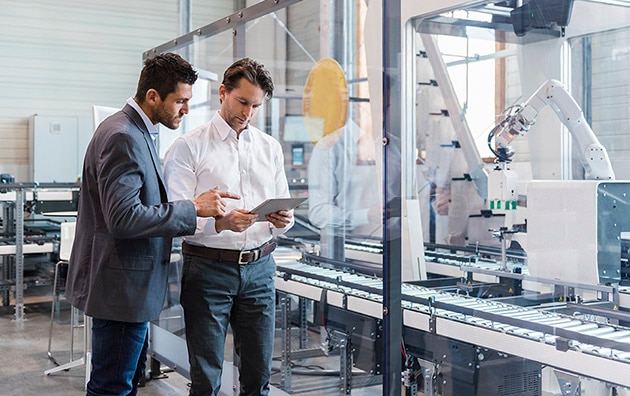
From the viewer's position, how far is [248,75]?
2.51 m

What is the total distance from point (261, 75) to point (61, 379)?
3011 millimetres

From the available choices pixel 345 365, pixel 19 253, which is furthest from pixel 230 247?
pixel 19 253

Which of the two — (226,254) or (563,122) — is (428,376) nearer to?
(226,254)

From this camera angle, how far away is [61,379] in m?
4.68

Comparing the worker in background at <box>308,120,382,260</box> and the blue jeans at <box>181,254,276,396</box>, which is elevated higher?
the worker in background at <box>308,120,382,260</box>

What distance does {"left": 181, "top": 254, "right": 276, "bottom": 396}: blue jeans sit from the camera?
2516 mm

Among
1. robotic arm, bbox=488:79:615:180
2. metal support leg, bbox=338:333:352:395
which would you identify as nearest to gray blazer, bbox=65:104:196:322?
metal support leg, bbox=338:333:352:395

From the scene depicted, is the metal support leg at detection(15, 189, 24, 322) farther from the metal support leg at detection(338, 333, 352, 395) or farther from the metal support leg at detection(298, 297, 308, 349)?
the metal support leg at detection(338, 333, 352, 395)

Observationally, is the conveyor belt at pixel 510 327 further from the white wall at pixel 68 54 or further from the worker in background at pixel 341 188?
the white wall at pixel 68 54

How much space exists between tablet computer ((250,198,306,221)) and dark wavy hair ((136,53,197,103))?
1.51 feet

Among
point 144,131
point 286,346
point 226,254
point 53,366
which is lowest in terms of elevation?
point 53,366

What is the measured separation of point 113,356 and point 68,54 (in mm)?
8331

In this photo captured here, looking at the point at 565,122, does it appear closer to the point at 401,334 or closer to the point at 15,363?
the point at 401,334

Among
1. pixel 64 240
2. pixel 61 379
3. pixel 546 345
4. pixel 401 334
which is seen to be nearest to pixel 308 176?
pixel 401 334
